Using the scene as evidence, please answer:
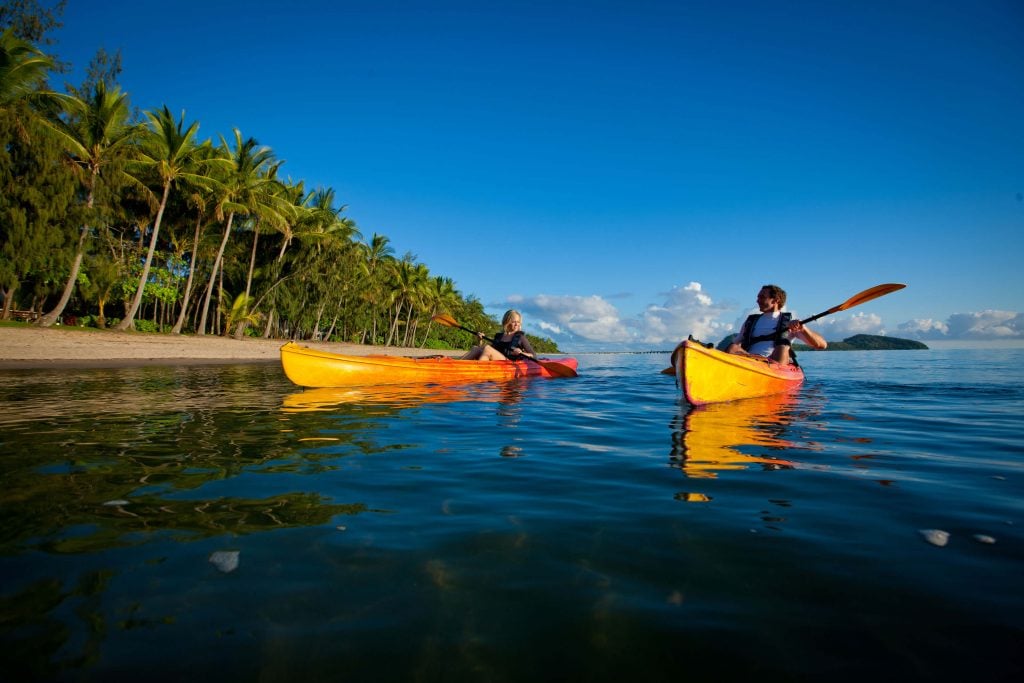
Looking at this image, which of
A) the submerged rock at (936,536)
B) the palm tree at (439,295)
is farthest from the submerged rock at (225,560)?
the palm tree at (439,295)

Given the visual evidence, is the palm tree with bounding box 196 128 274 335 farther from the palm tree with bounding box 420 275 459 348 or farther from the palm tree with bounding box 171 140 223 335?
the palm tree with bounding box 420 275 459 348

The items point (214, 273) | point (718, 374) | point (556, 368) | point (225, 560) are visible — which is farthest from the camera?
point (214, 273)

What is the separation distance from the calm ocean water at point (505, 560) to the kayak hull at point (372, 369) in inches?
174

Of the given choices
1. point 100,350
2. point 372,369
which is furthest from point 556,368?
point 100,350

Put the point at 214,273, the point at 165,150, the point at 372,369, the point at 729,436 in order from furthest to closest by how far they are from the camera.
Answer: the point at 214,273
the point at 165,150
the point at 372,369
the point at 729,436

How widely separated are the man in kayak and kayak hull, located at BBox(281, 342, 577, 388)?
5.11 m

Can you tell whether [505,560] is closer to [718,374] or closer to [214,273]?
[718,374]

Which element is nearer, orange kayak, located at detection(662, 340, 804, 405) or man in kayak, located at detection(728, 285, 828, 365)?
orange kayak, located at detection(662, 340, 804, 405)

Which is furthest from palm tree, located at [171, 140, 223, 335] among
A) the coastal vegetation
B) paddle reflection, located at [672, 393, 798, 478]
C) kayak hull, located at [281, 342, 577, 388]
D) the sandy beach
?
paddle reflection, located at [672, 393, 798, 478]

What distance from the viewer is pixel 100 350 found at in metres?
17.2

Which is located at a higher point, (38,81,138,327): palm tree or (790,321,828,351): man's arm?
(38,81,138,327): palm tree

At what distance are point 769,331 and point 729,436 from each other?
479 cm

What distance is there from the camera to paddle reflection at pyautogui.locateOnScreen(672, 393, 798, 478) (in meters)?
3.73

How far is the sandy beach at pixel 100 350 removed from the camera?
15.2 meters
